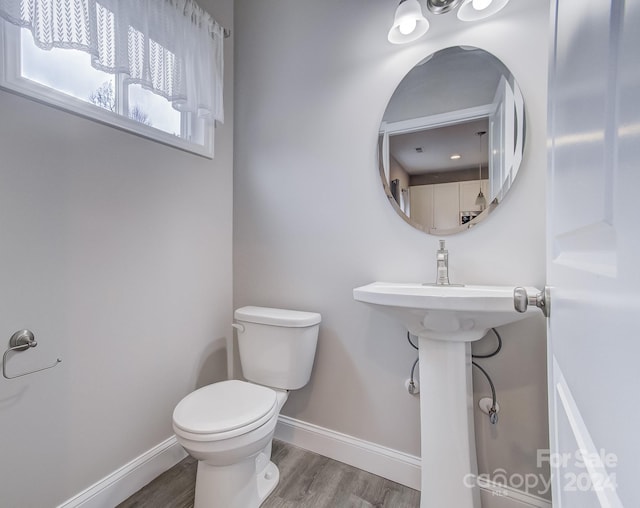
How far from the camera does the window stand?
3.32ft

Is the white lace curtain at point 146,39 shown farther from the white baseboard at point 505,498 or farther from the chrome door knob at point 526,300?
the white baseboard at point 505,498

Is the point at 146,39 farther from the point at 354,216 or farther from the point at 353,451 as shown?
the point at 353,451

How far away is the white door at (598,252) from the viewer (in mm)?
256

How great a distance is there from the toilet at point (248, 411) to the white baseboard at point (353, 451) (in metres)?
0.22

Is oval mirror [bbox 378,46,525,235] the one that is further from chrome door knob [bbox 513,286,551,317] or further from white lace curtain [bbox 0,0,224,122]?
white lace curtain [bbox 0,0,224,122]

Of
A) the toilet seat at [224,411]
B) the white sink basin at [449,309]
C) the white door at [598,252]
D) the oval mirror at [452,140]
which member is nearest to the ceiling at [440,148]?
the oval mirror at [452,140]

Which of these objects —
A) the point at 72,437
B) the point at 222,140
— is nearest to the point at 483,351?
the point at 72,437

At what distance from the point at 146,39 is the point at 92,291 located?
110cm

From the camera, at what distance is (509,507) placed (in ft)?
3.96

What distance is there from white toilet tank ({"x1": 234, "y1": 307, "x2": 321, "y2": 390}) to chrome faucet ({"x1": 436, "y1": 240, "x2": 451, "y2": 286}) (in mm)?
625

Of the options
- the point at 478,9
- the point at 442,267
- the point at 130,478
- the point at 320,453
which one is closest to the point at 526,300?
the point at 442,267

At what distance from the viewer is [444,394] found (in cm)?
110

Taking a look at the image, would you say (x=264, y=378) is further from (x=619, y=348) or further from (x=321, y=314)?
(x=619, y=348)

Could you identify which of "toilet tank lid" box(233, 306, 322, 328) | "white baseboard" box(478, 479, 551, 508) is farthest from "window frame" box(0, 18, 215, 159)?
"white baseboard" box(478, 479, 551, 508)
